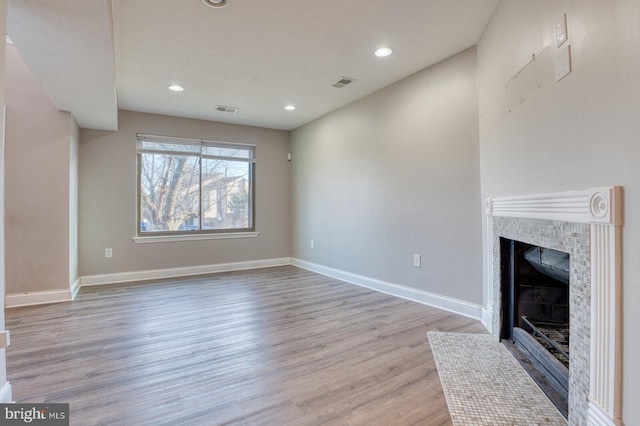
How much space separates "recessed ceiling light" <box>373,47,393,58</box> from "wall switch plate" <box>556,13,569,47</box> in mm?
1522

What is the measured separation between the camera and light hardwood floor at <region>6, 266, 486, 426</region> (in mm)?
1587

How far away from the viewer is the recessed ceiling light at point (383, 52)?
2840mm

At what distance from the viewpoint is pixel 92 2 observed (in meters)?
1.72

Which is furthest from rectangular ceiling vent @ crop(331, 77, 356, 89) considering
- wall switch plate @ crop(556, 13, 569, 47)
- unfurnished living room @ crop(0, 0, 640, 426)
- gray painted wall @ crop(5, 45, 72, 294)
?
gray painted wall @ crop(5, 45, 72, 294)

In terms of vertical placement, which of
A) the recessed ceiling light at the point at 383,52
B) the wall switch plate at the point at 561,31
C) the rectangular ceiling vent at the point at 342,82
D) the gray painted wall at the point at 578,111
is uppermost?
the rectangular ceiling vent at the point at 342,82

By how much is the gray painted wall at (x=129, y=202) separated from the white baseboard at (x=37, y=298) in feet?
2.78

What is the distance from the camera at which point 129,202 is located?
178 inches

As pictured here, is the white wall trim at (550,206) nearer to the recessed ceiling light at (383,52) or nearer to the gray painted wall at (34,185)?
the recessed ceiling light at (383,52)

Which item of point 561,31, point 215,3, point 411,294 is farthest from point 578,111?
point 411,294

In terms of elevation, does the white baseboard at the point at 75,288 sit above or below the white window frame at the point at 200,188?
below

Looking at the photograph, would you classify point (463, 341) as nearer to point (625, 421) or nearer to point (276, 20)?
point (625, 421)

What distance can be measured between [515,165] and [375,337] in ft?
5.23

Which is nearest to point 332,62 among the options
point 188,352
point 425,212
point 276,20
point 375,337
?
point 276,20

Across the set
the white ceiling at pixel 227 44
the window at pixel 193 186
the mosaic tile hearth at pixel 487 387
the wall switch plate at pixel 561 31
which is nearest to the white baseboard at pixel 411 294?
the mosaic tile hearth at pixel 487 387
